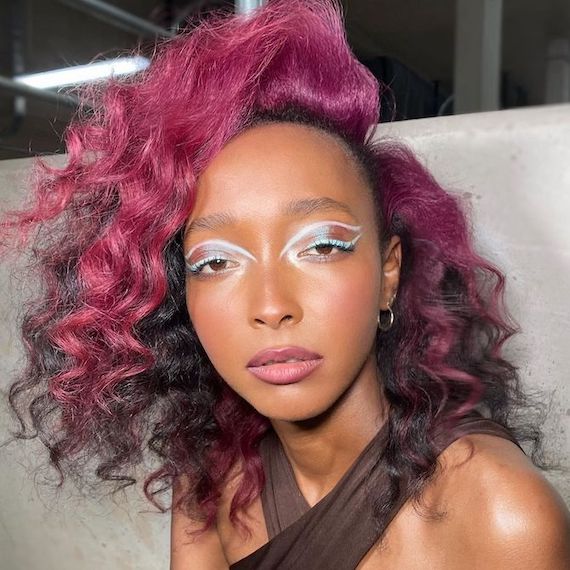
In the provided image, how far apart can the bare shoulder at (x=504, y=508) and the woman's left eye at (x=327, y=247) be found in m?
0.32

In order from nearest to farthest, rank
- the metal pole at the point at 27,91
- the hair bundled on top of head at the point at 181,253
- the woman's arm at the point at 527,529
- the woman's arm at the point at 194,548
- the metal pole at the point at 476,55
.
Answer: the woman's arm at the point at 527,529
the hair bundled on top of head at the point at 181,253
the metal pole at the point at 476,55
the woman's arm at the point at 194,548
the metal pole at the point at 27,91

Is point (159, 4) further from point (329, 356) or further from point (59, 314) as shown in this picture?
point (329, 356)

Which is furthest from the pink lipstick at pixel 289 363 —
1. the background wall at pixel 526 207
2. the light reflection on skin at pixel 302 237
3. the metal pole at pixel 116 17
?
the metal pole at pixel 116 17

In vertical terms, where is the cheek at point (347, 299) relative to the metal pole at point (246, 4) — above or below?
below

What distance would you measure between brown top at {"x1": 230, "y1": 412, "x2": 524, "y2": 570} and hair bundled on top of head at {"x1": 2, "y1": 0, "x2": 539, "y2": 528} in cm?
3

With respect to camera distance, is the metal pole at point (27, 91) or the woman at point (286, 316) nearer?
the woman at point (286, 316)

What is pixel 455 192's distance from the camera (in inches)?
46.6

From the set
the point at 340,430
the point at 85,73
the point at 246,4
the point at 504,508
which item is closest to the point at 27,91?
the point at 85,73

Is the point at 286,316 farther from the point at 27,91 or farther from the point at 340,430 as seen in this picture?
the point at 27,91

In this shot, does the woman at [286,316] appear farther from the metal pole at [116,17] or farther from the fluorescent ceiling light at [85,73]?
the metal pole at [116,17]

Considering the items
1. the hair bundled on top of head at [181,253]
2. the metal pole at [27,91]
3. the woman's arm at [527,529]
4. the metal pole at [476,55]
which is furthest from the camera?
the metal pole at [27,91]

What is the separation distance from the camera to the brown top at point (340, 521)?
104 centimetres

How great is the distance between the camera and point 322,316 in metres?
0.93

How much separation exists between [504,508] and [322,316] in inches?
12.9
